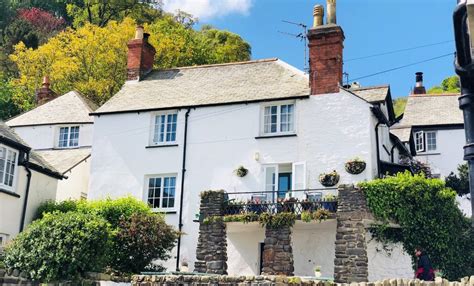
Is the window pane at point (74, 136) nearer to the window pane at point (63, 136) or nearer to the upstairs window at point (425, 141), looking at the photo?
the window pane at point (63, 136)

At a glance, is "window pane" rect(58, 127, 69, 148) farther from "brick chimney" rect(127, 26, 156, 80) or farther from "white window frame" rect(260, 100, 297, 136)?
"white window frame" rect(260, 100, 297, 136)

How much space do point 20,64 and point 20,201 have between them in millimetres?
25949

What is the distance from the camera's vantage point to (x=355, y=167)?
22.8m

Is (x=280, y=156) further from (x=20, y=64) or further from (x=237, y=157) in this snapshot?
(x=20, y=64)

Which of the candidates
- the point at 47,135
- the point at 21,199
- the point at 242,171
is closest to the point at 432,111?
the point at 242,171

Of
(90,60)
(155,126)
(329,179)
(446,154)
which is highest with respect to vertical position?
(90,60)

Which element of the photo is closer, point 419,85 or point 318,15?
point 318,15

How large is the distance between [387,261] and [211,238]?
21.1 feet

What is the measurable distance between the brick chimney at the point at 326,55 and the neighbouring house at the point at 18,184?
11.5 meters

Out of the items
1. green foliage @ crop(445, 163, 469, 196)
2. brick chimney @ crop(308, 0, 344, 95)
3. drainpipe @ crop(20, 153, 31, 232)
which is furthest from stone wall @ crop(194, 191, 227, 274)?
green foliage @ crop(445, 163, 469, 196)

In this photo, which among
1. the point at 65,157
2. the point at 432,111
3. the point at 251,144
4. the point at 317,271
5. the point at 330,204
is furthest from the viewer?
the point at 432,111

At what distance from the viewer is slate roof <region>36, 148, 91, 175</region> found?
1153 inches

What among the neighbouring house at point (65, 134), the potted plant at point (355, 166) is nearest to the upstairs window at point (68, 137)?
the neighbouring house at point (65, 134)

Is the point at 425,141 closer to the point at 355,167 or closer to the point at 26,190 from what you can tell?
the point at 355,167
